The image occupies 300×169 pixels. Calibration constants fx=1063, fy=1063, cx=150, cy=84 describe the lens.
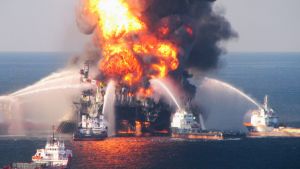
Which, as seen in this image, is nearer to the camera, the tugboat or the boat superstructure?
the tugboat

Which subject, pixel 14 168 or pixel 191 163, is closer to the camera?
pixel 14 168

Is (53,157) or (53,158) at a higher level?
(53,157)

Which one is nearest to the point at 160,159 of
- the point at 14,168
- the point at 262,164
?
the point at 262,164

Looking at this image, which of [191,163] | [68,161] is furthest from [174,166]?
[68,161]

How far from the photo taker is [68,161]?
602 feet

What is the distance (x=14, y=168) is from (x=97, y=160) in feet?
80.9

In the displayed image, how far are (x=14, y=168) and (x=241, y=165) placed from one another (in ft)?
143

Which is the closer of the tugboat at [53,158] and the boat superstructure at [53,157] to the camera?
the tugboat at [53,158]

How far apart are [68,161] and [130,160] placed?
18.7 metres

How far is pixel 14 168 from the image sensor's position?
579 feet

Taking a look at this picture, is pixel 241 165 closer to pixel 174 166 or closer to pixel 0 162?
pixel 174 166

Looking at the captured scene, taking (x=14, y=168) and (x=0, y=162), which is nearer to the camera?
(x=14, y=168)

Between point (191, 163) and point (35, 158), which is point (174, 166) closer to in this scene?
point (191, 163)

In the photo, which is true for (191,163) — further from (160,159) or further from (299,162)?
(299,162)
